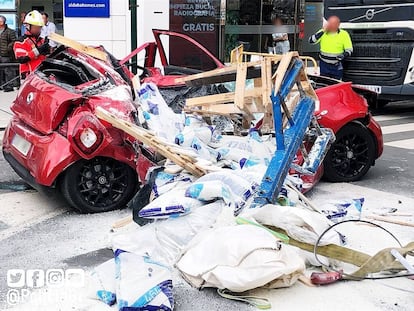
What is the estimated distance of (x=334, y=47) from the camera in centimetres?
1147

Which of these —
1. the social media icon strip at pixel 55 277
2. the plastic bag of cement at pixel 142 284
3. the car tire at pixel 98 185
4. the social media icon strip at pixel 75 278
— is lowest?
the social media icon strip at pixel 55 277

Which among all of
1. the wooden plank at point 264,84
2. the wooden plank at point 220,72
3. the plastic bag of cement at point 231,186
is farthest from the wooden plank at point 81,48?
the plastic bag of cement at point 231,186

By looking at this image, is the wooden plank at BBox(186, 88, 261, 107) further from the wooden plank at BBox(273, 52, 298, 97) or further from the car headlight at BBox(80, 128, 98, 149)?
the car headlight at BBox(80, 128, 98, 149)

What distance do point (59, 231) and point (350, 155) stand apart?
3.17m

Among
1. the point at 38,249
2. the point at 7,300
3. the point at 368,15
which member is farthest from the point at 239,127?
the point at 368,15

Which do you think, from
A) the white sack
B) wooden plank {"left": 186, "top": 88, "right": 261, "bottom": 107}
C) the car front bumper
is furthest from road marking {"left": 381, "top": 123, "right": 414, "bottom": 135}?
the white sack

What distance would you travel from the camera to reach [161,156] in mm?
5188

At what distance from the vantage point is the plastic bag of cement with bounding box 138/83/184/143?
211 inches

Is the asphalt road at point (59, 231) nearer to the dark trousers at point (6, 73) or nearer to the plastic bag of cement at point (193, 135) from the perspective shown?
the plastic bag of cement at point (193, 135)

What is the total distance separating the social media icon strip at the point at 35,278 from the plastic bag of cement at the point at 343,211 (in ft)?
7.15

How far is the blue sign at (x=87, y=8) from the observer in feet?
42.1

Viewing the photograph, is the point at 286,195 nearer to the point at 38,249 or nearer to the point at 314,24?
the point at 38,249

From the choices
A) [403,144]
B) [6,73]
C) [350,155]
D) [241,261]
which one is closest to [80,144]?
[241,261]

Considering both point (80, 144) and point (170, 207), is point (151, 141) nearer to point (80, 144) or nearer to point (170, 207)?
point (80, 144)
